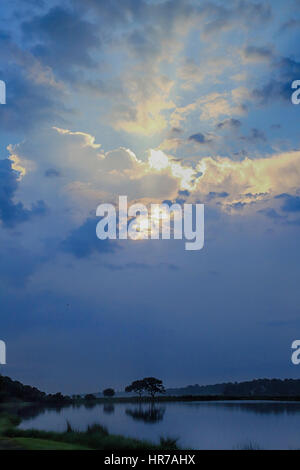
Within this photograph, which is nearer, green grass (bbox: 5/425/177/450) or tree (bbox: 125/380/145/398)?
green grass (bbox: 5/425/177/450)

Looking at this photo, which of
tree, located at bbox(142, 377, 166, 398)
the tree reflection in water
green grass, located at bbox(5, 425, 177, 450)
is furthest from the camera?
tree, located at bbox(142, 377, 166, 398)

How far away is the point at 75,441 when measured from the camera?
23.5 m

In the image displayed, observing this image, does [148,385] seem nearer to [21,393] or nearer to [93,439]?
[21,393]

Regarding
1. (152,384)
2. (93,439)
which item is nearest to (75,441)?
(93,439)

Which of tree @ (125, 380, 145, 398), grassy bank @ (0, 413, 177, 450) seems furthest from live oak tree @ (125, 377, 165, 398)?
grassy bank @ (0, 413, 177, 450)

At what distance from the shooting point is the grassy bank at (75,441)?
20231 mm

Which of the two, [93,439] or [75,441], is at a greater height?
[93,439]

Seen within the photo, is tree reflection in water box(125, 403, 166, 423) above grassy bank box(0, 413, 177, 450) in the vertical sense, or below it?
below

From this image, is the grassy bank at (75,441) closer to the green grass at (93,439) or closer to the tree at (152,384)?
the green grass at (93,439)

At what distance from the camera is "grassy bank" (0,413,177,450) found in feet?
66.4

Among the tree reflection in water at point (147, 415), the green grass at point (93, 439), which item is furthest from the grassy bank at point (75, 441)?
the tree reflection in water at point (147, 415)

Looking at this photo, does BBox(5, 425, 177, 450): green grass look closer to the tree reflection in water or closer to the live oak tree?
the tree reflection in water
